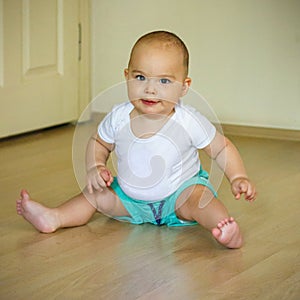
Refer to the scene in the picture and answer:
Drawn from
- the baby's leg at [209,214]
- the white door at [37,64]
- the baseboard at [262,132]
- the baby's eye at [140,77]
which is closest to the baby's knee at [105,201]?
the baby's leg at [209,214]

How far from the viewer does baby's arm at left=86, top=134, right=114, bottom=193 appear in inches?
61.8

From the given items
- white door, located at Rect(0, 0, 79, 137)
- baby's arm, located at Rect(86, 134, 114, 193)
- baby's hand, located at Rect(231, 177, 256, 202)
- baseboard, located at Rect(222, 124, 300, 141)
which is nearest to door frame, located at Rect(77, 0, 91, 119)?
white door, located at Rect(0, 0, 79, 137)

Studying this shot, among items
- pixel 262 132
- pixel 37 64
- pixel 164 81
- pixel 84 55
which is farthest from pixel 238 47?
pixel 164 81

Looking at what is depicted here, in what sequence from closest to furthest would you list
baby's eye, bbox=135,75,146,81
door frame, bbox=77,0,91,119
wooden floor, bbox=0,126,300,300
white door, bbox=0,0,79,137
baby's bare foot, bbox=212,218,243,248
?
wooden floor, bbox=0,126,300,300 < baby's bare foot, bbox=212,218,243,248 < baby's eye, bbox=135,75,146,81 < white door, bbox=0,0,79,137 < door frame, bbox=77,0,91,119

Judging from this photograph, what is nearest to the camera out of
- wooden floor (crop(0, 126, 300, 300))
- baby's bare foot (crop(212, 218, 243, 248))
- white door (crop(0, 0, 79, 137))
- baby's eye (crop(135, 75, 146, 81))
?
wooden floor (crop(0, 126, 300, 300))

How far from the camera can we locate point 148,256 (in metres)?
1.49

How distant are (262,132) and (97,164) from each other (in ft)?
3.45

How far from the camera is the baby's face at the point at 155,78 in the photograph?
1.58m

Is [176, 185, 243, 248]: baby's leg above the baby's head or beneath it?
beneath

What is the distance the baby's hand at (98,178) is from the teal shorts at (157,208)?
8 cm

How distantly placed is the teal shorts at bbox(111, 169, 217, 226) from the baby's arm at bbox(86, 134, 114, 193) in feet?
0.23

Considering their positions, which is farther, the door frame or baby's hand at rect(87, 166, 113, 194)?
the door frame

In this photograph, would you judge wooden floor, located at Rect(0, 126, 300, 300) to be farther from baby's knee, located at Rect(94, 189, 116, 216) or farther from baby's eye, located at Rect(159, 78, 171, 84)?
baby's eye, located at Rect(159, 78, 171, 84)

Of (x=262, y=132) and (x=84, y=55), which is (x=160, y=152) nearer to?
(x=262, y=132)
